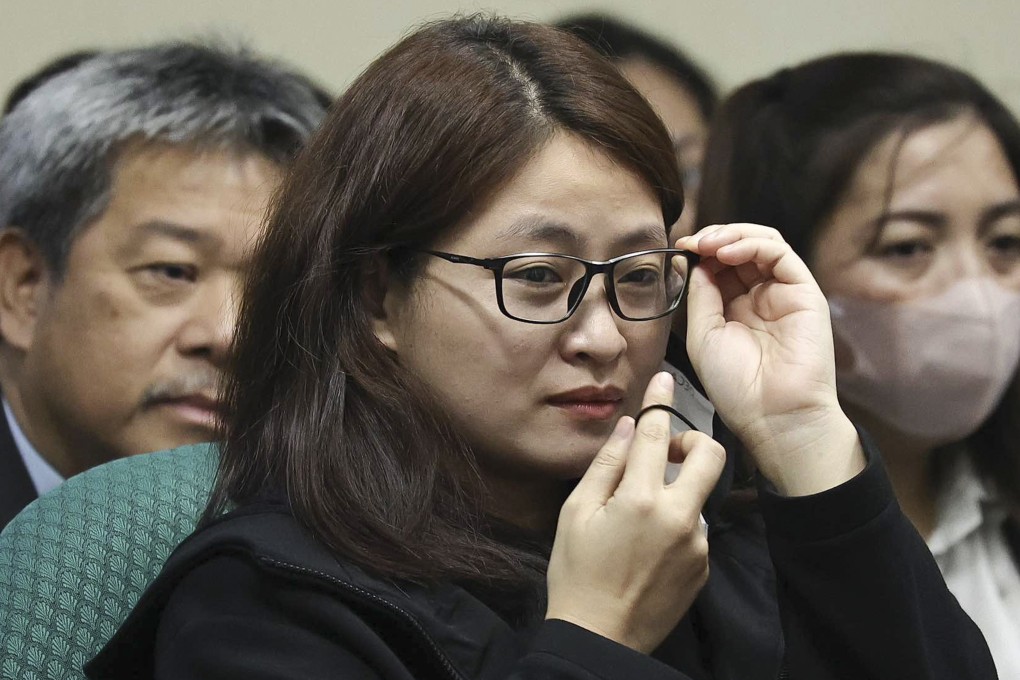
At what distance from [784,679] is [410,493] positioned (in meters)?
0.51

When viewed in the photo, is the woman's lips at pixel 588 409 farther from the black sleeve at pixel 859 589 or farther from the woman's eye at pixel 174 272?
the woman's eye at pixel 174 272

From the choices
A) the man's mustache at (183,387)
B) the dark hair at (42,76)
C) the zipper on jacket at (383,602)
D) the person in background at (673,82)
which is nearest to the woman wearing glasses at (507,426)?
the zipper on jacket at (383,602)

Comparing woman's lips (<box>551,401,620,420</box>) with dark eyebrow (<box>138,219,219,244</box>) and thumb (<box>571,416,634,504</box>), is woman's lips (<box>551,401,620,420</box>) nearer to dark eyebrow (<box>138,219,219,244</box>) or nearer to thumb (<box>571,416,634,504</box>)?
thumb (<box>571,416,634,504</box>)

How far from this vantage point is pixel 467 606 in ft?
5.08

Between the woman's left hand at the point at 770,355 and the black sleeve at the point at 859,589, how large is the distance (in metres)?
0.04

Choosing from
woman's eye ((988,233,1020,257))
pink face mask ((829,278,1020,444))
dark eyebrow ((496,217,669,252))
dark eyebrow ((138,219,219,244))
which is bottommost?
pink face mask ((829,278,1020,444))

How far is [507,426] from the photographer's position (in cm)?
166

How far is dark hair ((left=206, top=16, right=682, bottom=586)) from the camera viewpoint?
1614 millimetres

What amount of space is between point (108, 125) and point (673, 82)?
1.63 metres

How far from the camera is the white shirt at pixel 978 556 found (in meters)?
2.45

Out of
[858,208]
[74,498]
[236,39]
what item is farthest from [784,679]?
[236,39]

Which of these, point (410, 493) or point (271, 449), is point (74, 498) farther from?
point (410, 493)

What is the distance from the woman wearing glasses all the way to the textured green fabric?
9cm

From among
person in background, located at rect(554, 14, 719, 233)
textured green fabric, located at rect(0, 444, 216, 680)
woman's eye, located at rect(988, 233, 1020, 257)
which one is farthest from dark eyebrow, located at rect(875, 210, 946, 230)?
textured green fabric, located at rect(0, 444, 216, 680)
